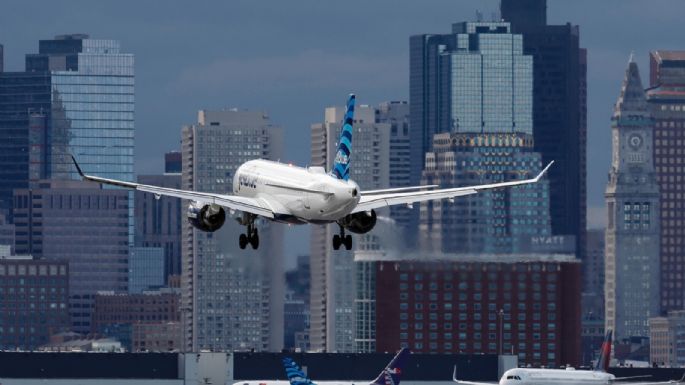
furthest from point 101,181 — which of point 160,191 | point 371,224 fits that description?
point 371,224

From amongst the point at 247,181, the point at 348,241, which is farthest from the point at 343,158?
the point at 247,181

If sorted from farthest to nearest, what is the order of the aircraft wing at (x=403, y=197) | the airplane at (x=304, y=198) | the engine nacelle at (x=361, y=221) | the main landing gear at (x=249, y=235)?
the main landing gear at (x=249, y=235) < the engine nacelle at (x=361, y=221) < the aircraft wing at (x=403, y=197) < the airplane at (x=304, y=198)

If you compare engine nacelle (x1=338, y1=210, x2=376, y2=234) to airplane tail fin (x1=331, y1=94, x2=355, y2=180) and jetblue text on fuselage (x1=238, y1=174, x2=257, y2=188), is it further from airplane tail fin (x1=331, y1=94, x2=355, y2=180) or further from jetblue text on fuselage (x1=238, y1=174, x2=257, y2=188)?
jetblue text on fuselage (x1=238, y1=174, x2=257, y2=188)

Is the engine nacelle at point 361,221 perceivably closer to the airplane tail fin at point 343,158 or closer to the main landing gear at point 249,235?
the airplane tail fin at point 343,158

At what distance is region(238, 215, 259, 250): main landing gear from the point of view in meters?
162

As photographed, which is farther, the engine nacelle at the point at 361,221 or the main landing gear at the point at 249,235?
the main landing gear at the point at 249,235

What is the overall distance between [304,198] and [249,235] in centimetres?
582

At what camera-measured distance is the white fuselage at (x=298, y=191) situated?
156 metres

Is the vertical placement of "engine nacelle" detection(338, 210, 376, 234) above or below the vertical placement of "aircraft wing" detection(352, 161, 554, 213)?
below

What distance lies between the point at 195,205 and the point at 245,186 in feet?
16.8

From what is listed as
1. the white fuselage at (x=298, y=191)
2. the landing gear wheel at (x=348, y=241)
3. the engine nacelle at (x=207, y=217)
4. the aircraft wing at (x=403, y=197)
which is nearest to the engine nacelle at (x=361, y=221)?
the aircraft wing at (x=403, y=197)

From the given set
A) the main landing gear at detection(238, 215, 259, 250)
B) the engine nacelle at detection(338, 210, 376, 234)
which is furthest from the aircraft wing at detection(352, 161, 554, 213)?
the main landing gear at detection(238, 215, 259, 250)

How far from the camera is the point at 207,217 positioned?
164 metres

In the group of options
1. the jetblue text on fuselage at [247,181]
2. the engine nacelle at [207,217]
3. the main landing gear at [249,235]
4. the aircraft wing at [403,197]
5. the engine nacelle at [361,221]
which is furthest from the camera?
the jetblue text on fuselage at [247,181]
